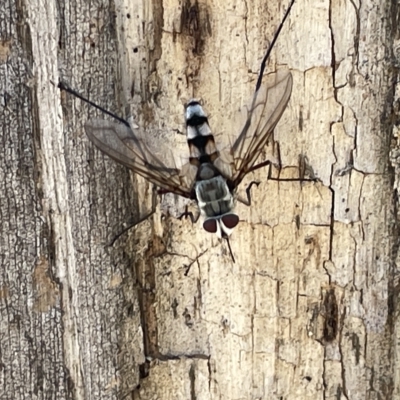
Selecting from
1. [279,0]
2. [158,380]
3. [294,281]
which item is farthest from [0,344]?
[279,0]

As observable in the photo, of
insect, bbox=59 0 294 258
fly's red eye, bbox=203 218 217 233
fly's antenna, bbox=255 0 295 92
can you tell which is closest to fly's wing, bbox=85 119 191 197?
insect, bbox=59 0 294 258

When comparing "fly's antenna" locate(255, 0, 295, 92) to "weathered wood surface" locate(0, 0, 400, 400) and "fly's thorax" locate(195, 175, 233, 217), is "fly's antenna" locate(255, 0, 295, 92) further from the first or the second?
"fly's thorax" locate(195, 175, 233, 217)

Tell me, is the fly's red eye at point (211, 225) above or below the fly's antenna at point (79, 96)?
below

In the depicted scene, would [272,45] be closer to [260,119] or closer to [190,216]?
[260,119]

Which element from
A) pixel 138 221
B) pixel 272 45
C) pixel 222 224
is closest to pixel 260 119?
pixel 272 45

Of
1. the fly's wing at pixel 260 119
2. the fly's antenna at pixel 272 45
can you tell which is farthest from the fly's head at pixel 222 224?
the fly's antenna at pixel 272 45

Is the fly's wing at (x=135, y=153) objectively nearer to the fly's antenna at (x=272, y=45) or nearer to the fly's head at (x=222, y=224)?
the fly's head at (x=222, y=224)

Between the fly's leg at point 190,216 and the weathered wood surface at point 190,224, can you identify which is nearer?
the weathered wood surface at point 190,224

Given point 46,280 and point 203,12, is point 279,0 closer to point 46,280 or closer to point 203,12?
point 203,12
